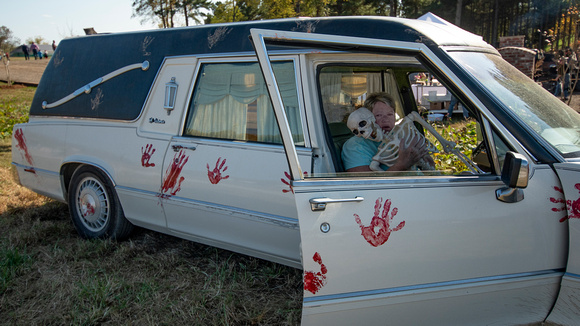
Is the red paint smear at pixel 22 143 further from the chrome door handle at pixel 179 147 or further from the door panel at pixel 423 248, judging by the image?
the door panel at pixel 423 248

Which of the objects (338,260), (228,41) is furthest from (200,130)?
(338,260)

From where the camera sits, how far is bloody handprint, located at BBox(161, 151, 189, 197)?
12.3 ft

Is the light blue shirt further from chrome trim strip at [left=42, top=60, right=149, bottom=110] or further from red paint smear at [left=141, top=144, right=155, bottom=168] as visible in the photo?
chrome trim strip at [left=42, top=60, right=149, bottom=110]

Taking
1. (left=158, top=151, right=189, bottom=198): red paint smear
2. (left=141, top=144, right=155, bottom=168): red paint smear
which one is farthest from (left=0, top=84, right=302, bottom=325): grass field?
(left=141, top=144, right=155, bottom=168): red paint smear

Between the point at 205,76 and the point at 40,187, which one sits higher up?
the point at 205,76

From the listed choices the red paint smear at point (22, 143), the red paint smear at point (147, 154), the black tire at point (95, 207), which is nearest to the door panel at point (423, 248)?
the red paint smear at point (147, 154)

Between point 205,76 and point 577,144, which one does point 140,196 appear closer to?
point 205,76

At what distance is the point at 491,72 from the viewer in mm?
2779

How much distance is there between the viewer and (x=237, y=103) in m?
3.69

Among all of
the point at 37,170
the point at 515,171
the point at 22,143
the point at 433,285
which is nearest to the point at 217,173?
the point at 433,285

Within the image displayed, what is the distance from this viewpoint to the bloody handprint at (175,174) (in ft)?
12.3

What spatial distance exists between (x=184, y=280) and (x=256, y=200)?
100 cm

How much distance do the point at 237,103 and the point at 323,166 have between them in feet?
3.19

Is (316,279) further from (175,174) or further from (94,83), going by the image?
(94,83)
